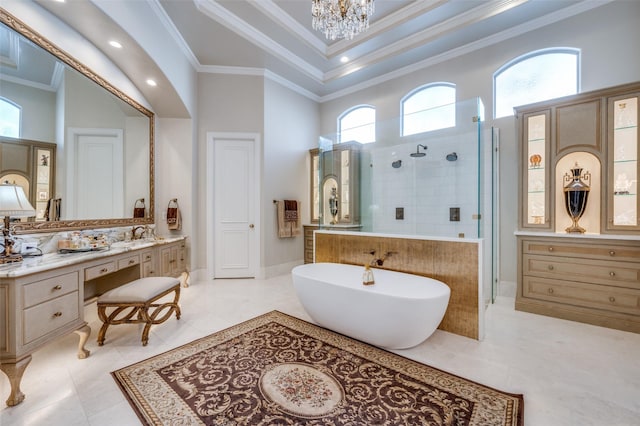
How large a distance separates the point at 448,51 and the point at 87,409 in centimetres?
520

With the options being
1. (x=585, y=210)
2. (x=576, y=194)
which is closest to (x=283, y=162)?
(x=576, y=194)

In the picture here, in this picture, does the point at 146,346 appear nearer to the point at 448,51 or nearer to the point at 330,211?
the point at 330,211

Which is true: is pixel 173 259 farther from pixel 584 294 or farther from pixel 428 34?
pixel 584 294

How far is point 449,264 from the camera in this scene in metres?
2.46

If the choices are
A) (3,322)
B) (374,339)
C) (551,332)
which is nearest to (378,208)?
(374,339)

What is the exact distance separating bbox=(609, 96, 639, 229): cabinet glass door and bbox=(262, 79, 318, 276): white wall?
13.2 ft

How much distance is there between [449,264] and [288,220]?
2.80 meters

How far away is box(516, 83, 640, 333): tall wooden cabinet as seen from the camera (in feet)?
8.14

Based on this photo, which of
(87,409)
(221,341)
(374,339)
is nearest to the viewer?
(87,409)

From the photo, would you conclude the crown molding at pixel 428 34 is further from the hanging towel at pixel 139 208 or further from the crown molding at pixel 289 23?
the hanging towel at pixel 139 208

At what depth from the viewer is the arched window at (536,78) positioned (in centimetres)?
308

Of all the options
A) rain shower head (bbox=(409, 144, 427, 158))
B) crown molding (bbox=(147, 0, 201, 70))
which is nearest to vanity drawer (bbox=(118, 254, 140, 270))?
crown molding (bbox=(147, 0, 201, 70))

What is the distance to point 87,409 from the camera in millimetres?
1505

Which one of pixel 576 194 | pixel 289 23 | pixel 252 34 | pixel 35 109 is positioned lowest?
pixel 576 194
